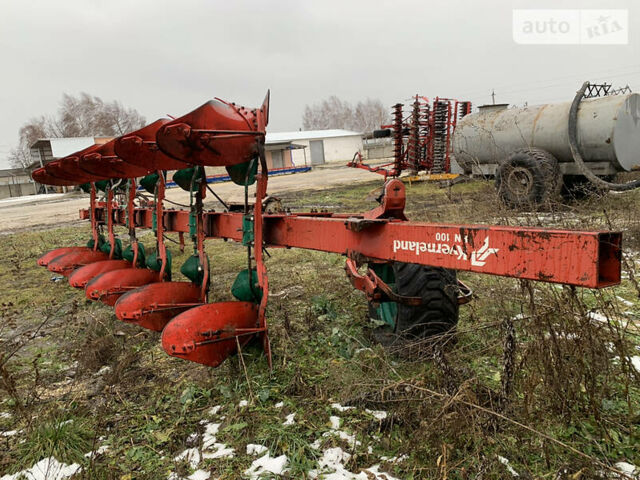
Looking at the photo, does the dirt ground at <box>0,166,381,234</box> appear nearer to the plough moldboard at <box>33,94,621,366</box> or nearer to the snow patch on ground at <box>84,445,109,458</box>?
the plough moldboard at <box>33,94,621,366</box>

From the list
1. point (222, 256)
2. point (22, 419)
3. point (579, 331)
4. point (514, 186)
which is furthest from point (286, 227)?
point (514, 186)

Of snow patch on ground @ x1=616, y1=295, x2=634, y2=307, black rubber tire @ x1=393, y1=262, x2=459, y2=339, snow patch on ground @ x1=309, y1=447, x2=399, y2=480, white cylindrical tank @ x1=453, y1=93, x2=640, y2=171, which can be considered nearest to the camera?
snow patch on ground @ x1=309, y1=447, x2=399, y2=480

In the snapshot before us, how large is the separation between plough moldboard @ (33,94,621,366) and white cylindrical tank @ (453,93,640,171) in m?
4.64

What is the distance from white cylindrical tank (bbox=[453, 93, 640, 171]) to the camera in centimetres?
772

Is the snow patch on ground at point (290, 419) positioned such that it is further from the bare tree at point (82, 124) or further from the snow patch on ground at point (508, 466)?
the bare tree at point (82, 124)

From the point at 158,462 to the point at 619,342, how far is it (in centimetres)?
221

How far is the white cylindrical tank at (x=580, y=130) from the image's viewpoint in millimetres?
7719

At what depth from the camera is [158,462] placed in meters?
2.15

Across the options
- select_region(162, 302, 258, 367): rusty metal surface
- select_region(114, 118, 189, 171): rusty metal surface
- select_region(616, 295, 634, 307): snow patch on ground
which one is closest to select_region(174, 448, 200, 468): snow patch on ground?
select_region(162, 302, 258, 367): rusty metal surface

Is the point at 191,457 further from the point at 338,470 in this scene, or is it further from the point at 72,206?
the point at 72,206

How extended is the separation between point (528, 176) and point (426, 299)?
6534mm

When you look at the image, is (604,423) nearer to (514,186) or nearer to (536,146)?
(514,186)

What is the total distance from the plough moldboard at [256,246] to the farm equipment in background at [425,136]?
31.5ft

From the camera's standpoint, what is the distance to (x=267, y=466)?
206 centimetres
